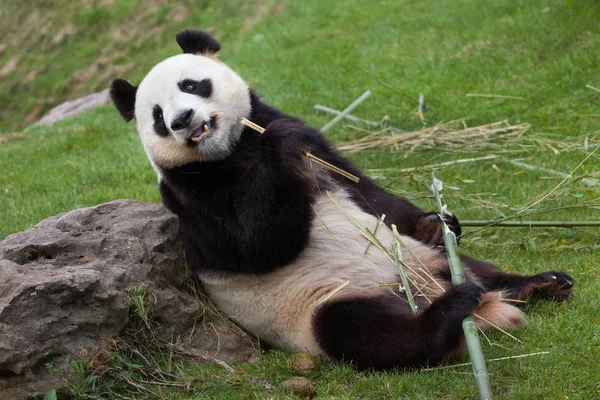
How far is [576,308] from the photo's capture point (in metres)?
4.96

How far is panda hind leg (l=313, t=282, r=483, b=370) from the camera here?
4.24m

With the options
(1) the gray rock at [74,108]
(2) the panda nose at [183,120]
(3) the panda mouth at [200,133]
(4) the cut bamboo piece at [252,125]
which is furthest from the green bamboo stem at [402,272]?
(1) the gray rock at [74,108]

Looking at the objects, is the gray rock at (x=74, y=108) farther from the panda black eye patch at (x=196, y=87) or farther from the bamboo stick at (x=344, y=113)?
the panda black eye patch at (x=196, y=87)

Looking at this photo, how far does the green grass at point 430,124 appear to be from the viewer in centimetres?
441

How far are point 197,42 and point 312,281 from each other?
1.81 meters

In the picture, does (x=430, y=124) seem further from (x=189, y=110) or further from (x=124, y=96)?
(x=189, y=110)

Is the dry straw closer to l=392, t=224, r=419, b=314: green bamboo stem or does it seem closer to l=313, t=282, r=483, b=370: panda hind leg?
l=392, t=224, r=419, b=314: green bamboo stem

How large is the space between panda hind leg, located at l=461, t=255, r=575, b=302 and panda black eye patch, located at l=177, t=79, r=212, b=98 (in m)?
1.99

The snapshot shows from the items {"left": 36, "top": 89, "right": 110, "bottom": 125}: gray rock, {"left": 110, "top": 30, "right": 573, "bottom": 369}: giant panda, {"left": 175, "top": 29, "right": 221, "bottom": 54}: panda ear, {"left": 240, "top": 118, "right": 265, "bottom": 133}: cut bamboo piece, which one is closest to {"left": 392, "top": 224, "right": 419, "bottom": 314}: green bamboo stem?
{"left": 110, "top": 30, "right": 573, "bottom": 369}: giant panda

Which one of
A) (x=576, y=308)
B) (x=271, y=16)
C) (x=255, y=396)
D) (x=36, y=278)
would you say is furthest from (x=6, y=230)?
(x=271, y=16)

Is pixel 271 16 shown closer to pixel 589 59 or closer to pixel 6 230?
pixel 589 59

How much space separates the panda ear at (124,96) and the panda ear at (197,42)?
493mm

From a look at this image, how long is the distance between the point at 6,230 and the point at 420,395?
4.28 metres

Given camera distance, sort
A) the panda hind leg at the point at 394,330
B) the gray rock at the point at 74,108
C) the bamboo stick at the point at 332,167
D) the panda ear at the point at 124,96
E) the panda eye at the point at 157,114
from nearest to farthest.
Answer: the panda hind leg at the point at 394,330, the bamboo stick at the point at 332,167, the panda eye at the point at 157,114, the panda ear at the point at 124,96, the gray rock at the point at 74,108
